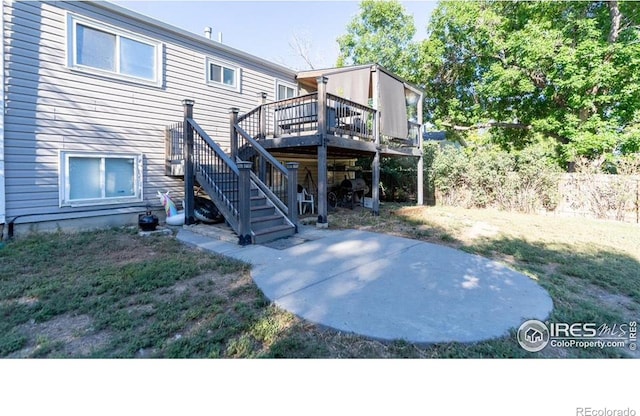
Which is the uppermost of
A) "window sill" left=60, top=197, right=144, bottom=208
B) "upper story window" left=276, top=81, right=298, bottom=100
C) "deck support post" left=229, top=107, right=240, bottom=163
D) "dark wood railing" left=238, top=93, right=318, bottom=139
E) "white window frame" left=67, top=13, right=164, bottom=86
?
"upper story window" left=276, top=81, right=298, bottom=100

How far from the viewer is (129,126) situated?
6.90 metres

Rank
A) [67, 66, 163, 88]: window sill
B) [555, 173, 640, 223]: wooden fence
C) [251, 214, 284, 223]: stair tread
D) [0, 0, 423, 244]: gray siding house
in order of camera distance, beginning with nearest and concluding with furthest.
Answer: [0, 0, 423, 244]: gray siding house
[251, 214, 284, 223]: stair tread
[67, 66, 163, 88]: window sill
[555, 173, 640, 223]: wooden fence

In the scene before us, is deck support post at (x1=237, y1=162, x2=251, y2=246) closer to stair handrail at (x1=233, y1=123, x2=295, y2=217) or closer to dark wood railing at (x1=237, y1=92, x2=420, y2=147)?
stair handrail at (x1=233, y1=123, x2=295, y2=217)

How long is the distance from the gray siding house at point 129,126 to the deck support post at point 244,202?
0.05 ft

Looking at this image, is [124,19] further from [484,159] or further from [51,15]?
[484,159]

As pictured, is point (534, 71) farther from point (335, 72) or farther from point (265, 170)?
point (265, 170)

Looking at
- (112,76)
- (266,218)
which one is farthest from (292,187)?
(112,76)

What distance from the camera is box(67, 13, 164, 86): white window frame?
5996 mm

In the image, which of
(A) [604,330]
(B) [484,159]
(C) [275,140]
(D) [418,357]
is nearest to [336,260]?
(D) [418,357]

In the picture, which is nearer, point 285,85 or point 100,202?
point 100,202

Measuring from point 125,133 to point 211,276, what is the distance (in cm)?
479

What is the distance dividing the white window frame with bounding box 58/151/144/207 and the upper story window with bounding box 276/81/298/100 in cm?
492

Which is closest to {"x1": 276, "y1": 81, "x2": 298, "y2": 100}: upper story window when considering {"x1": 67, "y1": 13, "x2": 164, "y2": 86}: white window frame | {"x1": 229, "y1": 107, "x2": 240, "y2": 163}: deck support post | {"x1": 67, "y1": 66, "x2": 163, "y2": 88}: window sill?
{"x1": 229, "y1": 107, "x2": 240, "y2": 163}: deck support post

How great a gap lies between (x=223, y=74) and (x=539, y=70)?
11.3m
